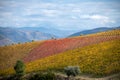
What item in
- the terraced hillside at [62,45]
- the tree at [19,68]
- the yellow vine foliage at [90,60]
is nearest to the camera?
the yellow vine foliage at [90,60]

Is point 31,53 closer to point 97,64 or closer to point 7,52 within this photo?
point 7,52

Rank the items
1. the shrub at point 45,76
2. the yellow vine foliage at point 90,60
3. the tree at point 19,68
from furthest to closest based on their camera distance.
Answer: the tree at point 19,68, the yellow vine foliage at point 90,60, the shrub at point 45,76

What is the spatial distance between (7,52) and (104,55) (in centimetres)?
4429

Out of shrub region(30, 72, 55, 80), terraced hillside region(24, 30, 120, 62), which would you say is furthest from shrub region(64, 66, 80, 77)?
terraced hillside region(24, 30, 120, 62)

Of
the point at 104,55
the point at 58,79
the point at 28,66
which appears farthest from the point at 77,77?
the point at 28,66

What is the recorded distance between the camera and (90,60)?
88562 mm

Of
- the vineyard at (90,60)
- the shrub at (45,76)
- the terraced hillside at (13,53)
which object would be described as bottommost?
the shrub at (45,76)

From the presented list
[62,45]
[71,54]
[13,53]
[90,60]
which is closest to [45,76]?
[90,60]

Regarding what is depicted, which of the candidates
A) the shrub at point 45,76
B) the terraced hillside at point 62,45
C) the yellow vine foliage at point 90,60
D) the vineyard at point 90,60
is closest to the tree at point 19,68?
the vineyard at point 90,60

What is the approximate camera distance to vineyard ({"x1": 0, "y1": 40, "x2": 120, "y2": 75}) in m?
80.8

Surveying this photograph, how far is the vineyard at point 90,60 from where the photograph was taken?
80.8 meters

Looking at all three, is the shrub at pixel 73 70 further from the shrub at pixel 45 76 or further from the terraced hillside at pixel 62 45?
the terraced hillside at pixel 62 45

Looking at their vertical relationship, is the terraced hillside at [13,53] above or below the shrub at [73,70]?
above

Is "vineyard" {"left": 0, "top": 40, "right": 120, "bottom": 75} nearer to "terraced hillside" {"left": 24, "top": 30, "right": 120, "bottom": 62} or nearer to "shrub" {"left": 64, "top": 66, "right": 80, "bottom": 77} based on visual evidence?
"shrub" {"left": 64, "top": 66, "right": 80, "bottom": 77}
